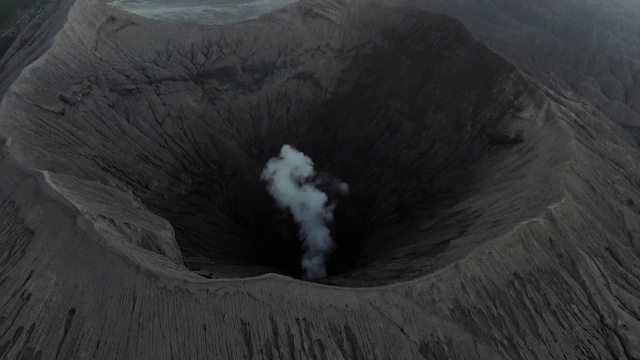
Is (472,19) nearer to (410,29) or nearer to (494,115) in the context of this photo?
(410,29)

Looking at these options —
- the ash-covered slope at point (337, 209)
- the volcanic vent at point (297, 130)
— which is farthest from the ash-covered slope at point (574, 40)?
the volcanic vent at point (297, 130)

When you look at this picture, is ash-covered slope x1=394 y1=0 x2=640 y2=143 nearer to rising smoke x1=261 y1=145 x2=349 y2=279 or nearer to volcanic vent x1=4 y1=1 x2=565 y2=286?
volcanic vent x1=4 y1=1 x2=565 y2=286

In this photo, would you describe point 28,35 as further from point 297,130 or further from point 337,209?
point 337,209

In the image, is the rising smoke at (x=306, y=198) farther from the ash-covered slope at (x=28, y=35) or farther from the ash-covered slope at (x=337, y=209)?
the ash-covered slope at (x=28, y=35)

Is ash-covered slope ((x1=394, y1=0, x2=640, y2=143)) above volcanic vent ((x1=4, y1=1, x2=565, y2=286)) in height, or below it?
above

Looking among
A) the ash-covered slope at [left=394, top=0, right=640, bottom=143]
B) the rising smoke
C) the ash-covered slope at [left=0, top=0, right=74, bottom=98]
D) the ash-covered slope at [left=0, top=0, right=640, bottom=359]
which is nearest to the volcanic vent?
the ash-covered slope at [left=0, top=0, right=640, bottom=359]
